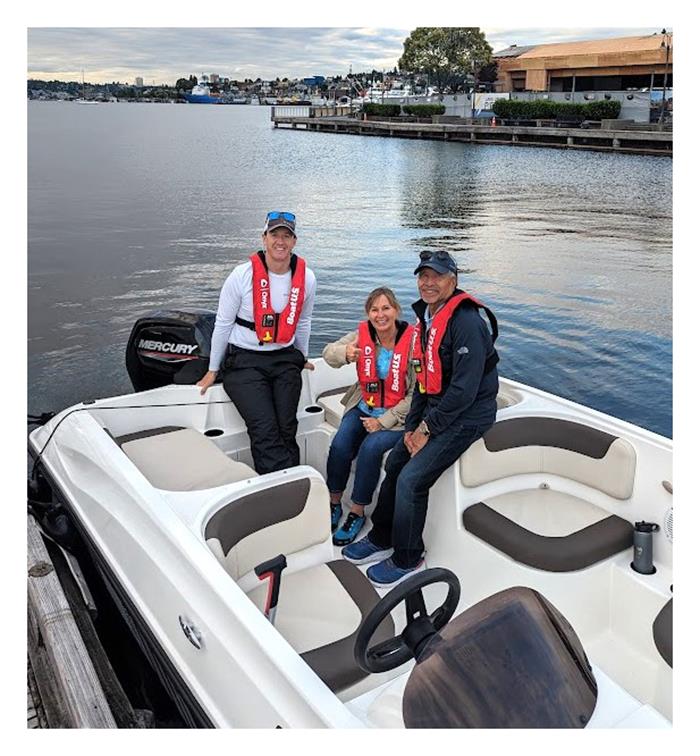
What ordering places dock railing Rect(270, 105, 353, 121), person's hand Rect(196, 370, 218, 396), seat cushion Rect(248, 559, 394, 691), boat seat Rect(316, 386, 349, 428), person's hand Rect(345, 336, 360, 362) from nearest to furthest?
1. seat cushion Rect(248, 559, 394, 691)
2. person's hand Rect(345, 336, 360, 362)
3. person's hand Rect(196, 370, 218, 396)
4. boat seat Rect(316, 386, 349, 428)
5. dock railing Rect(270, 105, 353, 121)

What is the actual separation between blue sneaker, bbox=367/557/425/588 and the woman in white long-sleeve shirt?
640mm

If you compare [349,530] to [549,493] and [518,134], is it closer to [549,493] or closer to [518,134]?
[549,493]

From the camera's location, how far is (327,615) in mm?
2455

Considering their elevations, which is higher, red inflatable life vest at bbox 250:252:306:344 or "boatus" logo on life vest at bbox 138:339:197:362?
red inflatable life vest at bbox 250:252:306:344

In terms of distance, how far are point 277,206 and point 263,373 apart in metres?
13.8

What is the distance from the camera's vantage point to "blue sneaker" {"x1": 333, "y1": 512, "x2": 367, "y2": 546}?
321 cm

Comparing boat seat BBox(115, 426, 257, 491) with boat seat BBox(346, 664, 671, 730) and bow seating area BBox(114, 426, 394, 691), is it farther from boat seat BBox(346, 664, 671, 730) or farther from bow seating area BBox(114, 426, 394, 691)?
boat seat BBox(346, 664, 671, 730)

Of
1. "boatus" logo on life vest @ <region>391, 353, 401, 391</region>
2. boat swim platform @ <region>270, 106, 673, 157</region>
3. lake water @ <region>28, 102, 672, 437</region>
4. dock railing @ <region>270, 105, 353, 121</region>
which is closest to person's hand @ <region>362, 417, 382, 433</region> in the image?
"boatus" logo on life vest @ <region>391, 353, 401, 391</region>

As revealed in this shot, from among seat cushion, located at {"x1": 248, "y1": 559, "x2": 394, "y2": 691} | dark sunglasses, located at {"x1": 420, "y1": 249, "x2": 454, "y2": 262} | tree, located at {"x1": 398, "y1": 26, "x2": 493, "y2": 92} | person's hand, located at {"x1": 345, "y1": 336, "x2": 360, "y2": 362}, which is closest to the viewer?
seat cushion, located at {"x1": 248, "y1": 559, "x2": 394, "y2": 691}

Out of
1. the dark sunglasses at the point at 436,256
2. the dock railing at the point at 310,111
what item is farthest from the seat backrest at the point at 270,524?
the dock railing at the point at 310,111

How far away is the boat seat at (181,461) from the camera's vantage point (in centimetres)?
287

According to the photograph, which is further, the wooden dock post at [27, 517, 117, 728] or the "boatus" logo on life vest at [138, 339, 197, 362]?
the "boatus" logo on life vest at [138, 339, 197, 362]

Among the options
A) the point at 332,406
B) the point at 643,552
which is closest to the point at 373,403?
the point at 332,406
